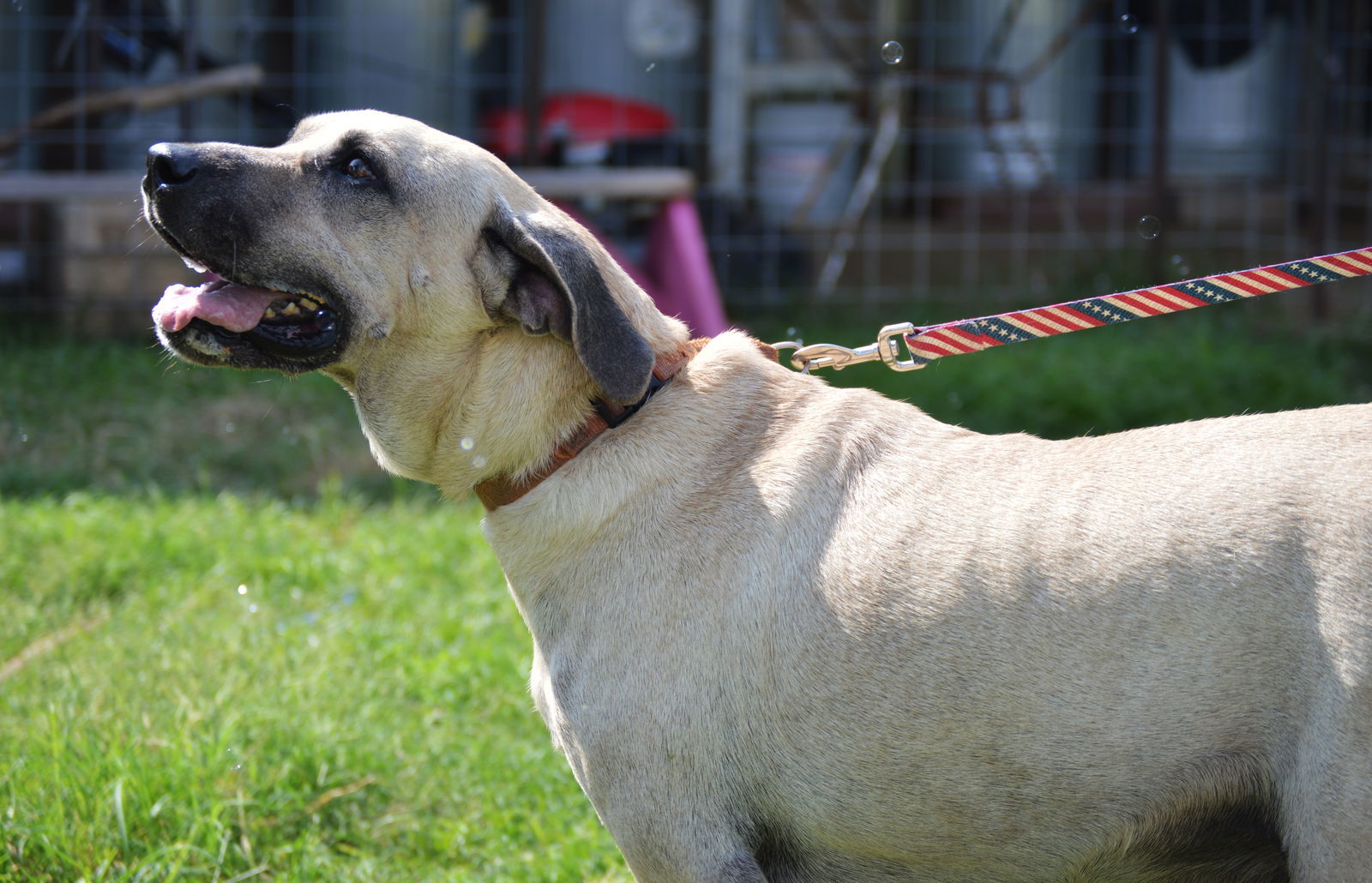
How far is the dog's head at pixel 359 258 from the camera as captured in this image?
8.63 ft

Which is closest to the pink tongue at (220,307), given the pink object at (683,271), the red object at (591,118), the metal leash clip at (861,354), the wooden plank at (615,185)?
the metal leash clip at (861,354)

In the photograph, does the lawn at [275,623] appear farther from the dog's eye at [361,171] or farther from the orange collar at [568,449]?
the dog's eye at [361,171]

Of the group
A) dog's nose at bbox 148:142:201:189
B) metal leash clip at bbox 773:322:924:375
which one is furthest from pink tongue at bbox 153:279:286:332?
metal leash clip at bbox 773:322:924:375

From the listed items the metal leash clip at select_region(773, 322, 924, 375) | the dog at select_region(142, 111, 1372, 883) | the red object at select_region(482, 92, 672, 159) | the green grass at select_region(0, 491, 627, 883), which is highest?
the red object at select_region(482, 92, 672, 159)

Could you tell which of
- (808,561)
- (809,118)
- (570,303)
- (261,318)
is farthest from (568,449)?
(809,118)

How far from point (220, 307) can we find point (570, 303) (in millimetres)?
699

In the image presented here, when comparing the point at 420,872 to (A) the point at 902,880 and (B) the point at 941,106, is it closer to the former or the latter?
(A) the point at 902,880

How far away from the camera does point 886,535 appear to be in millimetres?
2492

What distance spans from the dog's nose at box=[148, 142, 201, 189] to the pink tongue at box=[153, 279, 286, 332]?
210 millimetres

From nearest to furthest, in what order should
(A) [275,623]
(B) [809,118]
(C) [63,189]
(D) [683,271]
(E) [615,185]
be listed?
(A) [275,623], (C) [63,189], (D) [683,271], (E) [615,185], (B) [809,118]

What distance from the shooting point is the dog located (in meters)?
2.23

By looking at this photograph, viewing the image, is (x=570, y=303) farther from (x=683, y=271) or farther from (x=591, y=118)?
(x=591, y=118)

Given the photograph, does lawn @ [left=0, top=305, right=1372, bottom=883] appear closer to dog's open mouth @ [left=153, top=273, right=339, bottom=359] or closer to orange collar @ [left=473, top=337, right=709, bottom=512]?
orange collar @ [left=473, top=337, right=709, bottom=512]

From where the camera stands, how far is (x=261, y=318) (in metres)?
2.69
